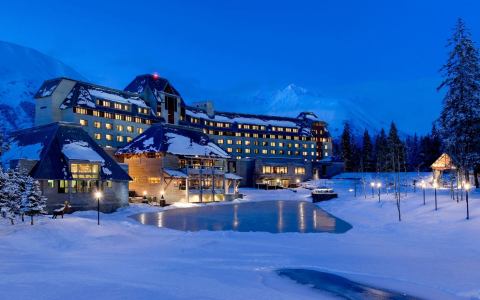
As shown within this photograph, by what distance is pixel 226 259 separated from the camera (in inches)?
846

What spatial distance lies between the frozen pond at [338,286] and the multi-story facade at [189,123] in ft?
220

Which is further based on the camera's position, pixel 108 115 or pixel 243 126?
pixel 243 126

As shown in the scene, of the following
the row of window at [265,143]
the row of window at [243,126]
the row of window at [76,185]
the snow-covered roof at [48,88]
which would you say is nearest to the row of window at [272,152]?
the row of window at [265,143]

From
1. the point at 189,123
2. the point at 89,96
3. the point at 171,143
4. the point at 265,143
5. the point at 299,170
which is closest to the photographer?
the point at 171,143

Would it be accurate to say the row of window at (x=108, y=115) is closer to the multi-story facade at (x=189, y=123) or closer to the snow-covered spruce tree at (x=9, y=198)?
the multi-story facade at (x=189, y=123)

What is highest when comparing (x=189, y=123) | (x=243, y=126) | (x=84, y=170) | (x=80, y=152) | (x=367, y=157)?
(x=243, y=126)

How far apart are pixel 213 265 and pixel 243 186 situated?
86701 millimetres

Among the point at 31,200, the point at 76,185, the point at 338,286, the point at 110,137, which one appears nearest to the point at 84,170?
the point at 76,185

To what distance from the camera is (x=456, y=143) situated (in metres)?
44.8

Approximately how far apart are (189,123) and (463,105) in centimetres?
7366

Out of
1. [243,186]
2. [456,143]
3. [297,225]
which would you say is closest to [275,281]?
[297,225]

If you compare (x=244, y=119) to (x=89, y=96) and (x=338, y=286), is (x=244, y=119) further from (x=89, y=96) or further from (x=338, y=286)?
(x=338, y=286)

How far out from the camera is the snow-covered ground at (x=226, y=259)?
1491cm

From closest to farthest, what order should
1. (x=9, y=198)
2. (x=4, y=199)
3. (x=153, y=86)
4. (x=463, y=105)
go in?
1. (x=4, y=199)
2. (x=9, y=198)
3. (x=463, y=105)
4. (x=153, y=86)
